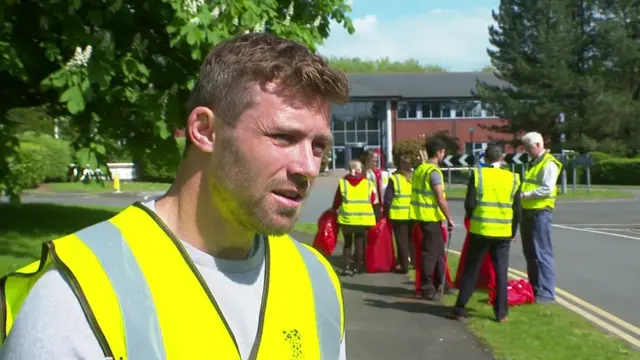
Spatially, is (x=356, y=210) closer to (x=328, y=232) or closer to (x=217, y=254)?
(x=328, y=232)

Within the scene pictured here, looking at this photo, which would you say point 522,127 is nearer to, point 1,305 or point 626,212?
point 626,212

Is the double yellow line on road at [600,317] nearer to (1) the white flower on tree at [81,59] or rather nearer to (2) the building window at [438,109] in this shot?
(1) the white flower on tree at [81,59]

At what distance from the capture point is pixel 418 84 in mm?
81000

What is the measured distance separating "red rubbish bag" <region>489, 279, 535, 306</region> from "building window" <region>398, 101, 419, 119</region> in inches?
2678

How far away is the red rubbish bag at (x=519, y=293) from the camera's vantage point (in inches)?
380

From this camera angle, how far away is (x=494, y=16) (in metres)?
52.2

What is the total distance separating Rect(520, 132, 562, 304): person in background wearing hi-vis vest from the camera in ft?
32.1

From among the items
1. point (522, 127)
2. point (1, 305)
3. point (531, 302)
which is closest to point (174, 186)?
point (1, 305)

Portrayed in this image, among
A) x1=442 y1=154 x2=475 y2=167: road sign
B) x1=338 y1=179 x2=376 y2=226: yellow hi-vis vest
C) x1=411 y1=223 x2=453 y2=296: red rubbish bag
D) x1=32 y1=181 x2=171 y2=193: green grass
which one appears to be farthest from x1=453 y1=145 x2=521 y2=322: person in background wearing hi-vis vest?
x1=32 y1=181 x2=171 y2=193: green grass

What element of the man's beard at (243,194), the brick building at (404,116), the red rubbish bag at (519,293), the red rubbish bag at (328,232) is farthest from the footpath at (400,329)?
the brick building at (404,116)

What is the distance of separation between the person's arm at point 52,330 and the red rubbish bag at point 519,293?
8492 millimetres

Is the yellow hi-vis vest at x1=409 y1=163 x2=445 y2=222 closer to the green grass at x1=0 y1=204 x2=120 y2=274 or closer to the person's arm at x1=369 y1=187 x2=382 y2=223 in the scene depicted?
the person's arm at x1=369 y1=187 x2=382 y2=223

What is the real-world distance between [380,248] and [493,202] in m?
3.84

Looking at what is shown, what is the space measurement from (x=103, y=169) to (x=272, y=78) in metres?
7.26
